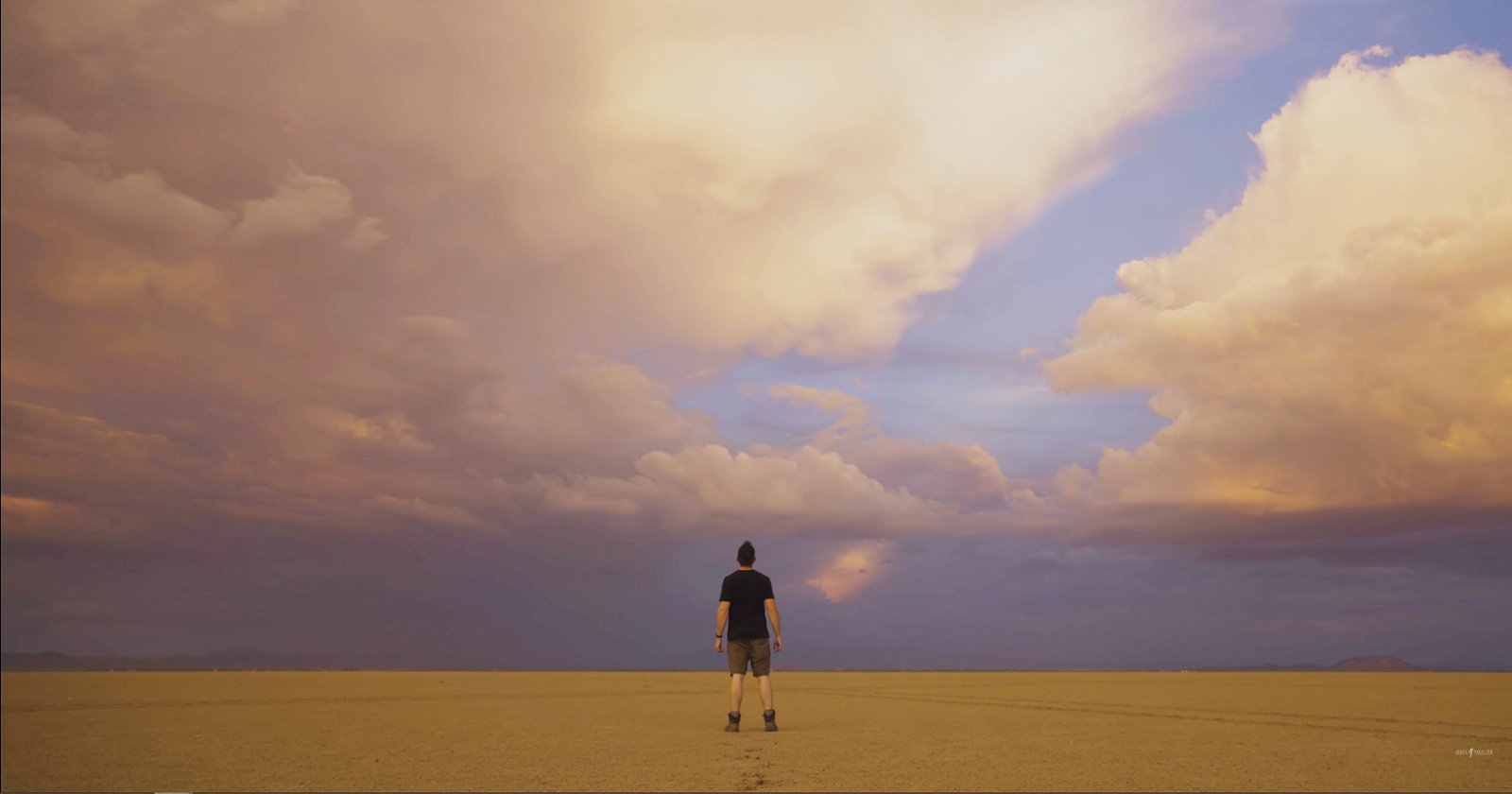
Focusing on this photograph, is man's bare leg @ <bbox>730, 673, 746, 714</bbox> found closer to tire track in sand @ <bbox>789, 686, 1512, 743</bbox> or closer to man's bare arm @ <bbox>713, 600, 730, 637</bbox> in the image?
man's bare arm @ <bbox>713, 600, 730, 637</bbox>

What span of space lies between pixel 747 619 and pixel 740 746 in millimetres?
2496

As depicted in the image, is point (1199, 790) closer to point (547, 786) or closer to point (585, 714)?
point (547, 786)

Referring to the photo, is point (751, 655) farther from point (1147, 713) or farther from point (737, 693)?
point (1147, 713)

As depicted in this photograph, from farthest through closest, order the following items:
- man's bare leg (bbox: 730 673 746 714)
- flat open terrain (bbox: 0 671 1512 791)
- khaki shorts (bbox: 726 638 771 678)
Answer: khaki shorts (bbox: 726 638 771 678), man's bare leg (bbox: 730 673 746 714), flat open terrain (bbox: 0 671 1512 791)

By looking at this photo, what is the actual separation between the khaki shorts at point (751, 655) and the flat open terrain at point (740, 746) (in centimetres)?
81

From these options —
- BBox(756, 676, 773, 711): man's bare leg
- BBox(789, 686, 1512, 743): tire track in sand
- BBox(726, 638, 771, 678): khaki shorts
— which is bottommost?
BBox(789, 686, 1512, 743): tire track in sand

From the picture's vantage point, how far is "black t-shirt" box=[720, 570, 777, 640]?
13.1 m

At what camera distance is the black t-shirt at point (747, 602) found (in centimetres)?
1309

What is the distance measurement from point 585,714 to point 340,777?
7.57 meters

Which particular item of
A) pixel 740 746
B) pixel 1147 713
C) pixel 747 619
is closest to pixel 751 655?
pixel 747 619

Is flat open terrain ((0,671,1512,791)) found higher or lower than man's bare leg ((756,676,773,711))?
lower

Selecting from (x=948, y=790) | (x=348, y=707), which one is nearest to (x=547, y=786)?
(x=948, y=790)

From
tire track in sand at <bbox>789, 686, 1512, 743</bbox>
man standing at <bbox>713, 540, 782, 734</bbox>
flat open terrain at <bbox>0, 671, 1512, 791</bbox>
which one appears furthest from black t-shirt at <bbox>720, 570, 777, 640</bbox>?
tire track in sand at <bbox>789, 686, 1512, 743</bbox>

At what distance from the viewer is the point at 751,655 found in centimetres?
1305
